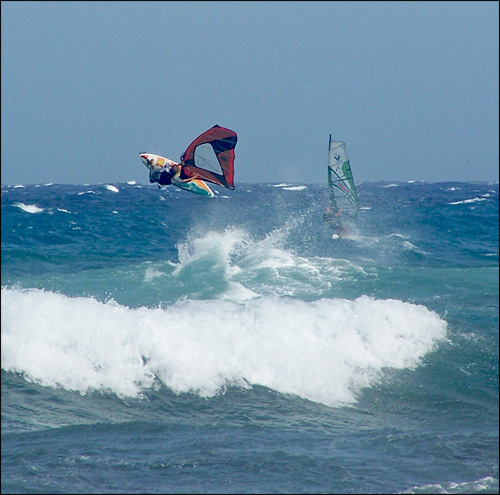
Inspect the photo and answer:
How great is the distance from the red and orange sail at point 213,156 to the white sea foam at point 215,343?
4.23 metres

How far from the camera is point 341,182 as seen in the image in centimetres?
2784

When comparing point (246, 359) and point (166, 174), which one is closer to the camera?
point (246, 359)

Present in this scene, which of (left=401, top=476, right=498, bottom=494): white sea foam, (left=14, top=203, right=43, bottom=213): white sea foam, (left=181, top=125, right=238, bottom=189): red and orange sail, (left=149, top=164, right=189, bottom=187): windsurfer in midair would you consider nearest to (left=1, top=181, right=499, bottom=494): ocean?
(left=401, top=476, right=498, bottom=494): white sea foam

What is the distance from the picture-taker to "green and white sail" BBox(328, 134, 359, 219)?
87.2 feet

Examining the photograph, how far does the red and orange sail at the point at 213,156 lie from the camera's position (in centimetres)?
1822

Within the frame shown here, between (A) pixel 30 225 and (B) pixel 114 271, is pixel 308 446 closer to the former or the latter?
(B) pixel 114 271

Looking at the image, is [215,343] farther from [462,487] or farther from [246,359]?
[462,487]

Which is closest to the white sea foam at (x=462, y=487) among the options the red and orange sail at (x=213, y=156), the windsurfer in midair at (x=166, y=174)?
the red and orange sail at (x=213, y=156)

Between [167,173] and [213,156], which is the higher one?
[213,156]

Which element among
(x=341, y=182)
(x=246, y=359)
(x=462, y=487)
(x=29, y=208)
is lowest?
(x=462, y=487)

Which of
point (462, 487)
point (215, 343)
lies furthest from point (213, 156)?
point (462, 487)

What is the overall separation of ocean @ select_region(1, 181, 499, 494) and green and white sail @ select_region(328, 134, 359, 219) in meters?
2.21

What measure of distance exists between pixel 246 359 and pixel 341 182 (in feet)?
49.6

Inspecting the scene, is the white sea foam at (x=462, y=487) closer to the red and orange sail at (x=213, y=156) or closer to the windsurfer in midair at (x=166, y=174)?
the red and orange sail at (x=213, y=156)
